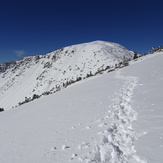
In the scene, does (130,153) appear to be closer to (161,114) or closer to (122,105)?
(161,114)

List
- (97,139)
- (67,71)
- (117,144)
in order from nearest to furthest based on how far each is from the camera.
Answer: (117,144)
(97,139)
(67,71)

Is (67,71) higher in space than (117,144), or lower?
higher

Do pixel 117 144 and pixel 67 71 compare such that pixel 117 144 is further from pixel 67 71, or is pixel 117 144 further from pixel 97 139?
pixel 67 71

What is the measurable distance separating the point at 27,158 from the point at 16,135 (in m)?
2.08

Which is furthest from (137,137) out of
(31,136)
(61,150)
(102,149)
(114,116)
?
(31,136)

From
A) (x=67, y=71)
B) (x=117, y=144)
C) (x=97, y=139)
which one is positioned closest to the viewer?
(x=117, y=144)

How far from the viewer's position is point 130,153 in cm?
319

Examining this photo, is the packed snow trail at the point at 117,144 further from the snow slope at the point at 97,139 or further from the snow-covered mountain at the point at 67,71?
the snow-covered mountain at the point at 67,71

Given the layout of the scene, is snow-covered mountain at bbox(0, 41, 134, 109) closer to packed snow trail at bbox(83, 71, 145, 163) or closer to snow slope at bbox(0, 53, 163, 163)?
snow slope at bbox(0, 53, 163, 163)

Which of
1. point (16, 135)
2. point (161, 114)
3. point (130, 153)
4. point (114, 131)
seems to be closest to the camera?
point (130, 153)

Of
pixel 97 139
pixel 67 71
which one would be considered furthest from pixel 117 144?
pixel 67 71

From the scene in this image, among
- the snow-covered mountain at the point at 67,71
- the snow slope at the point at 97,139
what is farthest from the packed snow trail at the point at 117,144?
the snow-covered mountain at the point at 67,71

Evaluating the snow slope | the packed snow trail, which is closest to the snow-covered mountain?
the snow slope

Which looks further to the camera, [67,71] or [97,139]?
[67,71]
